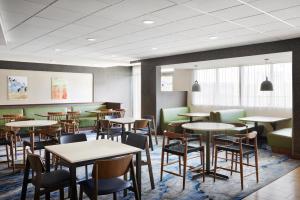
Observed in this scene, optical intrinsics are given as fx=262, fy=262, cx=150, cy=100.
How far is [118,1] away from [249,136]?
8.33ft

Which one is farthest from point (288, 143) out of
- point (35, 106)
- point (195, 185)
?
point (35, 106)

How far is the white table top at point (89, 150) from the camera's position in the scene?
2514mm

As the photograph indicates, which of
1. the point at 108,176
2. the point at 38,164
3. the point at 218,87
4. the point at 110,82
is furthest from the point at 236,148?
the point at 110,82

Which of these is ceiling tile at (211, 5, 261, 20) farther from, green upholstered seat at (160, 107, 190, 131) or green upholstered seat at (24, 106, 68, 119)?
green upholstered seat at (24, 106, 68, 119)

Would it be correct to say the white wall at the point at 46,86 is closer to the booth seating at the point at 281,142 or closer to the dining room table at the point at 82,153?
the dining room table at the point at 82,153

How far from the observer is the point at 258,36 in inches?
198

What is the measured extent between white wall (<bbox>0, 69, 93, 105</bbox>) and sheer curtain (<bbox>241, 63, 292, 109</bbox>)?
5594mm

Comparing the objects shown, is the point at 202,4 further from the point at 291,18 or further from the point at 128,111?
the point at 128,111

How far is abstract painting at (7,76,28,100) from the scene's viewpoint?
825 centimetres

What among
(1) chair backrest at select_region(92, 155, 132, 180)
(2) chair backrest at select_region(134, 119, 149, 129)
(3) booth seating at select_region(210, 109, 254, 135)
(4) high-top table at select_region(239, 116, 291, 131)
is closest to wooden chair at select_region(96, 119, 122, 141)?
(2) chair backrest at select_region(134, 119, 149, 129)

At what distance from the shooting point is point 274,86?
7.27m

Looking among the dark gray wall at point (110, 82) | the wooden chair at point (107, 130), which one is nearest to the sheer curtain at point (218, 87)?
the dark gray wall at point (110, 82)

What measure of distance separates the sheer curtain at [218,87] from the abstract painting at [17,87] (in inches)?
224

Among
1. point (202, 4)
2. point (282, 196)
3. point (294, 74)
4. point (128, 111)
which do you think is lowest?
point (282, 196)
